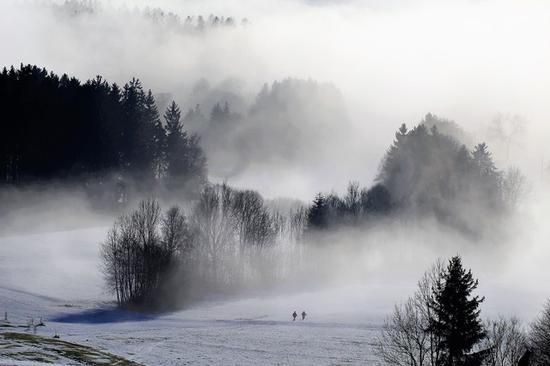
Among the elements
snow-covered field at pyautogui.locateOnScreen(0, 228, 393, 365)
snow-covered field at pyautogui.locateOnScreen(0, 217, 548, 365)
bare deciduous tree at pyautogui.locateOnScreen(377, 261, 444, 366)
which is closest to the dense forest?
snow-covered field at pyautogui.locateOnScreen(0, 228, 393, 365)

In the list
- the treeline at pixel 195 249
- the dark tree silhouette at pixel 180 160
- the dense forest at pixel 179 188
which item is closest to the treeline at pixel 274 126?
the dark tree silhouette at pixel 180 160

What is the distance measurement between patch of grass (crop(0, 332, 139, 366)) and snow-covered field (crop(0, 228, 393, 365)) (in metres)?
1.75

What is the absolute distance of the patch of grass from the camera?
41875 mm

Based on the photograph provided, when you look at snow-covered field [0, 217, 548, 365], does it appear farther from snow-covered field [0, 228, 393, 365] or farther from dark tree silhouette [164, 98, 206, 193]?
dark tree silhouette [164, 98, 206, 193]

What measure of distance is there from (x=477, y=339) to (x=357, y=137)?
459ft

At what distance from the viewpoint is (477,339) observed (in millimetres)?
37125

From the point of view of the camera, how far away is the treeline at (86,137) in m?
96.6

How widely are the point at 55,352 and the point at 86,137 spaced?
6644 centimetres

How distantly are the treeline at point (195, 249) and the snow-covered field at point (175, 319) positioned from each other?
4.34 m

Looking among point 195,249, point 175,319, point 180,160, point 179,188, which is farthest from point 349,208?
point 175,319

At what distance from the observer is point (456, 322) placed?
122 feet

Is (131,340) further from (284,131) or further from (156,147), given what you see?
(284,131)

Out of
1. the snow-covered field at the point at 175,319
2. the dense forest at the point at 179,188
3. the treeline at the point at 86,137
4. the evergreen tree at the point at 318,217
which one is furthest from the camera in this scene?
the evergreen tree at the point at 318,217

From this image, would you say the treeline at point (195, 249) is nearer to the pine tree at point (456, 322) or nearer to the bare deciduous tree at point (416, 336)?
the bare deciduous tree at point (416, 336)
